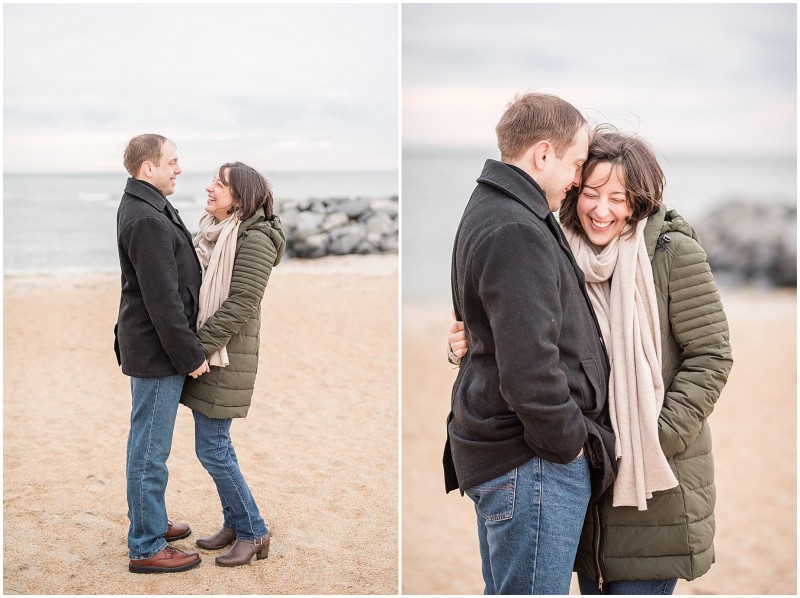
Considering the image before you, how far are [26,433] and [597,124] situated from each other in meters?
4.62

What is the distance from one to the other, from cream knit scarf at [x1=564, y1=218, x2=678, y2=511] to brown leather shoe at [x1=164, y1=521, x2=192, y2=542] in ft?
6.37

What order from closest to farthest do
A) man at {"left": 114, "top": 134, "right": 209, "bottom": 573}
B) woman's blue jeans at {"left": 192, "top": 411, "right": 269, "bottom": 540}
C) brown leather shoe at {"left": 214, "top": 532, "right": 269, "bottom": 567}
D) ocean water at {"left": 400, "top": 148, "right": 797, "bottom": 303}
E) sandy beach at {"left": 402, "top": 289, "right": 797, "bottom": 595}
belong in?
man at {"left": 114, "top": 134, "right": 209, "bottom": 573} → woman's blue jeans at {"left": 192, "top": 411, "right": 269, "bottom": 540} → brown leather shoe at {"left": 214, "top": 532, "right": 269, "bottom": 567} → sandy beach at {"left": 402, "top": 289, "right": 797, "bottom": 595} → ocean water at {"left": 400, "top": 148, "right": 797, "bottom": 303}

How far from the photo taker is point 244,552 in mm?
3027

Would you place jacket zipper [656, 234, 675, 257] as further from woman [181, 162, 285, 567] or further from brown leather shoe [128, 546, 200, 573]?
brown leather shoe [128, 546, 200, 573]

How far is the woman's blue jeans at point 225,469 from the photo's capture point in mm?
2850

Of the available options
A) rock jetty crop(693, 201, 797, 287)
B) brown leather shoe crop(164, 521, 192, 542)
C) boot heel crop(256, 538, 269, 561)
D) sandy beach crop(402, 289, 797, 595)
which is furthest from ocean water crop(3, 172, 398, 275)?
boot heel crop(256, 538, 269, 561)

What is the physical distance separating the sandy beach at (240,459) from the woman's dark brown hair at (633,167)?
1853mm

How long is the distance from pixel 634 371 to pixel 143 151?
173 cm

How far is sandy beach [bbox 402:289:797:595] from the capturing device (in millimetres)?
5143

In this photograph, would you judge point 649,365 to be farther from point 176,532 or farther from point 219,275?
point 176,532

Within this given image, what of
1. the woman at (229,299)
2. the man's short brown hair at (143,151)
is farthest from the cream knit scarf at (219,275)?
the man's short brown hair at (143,151)

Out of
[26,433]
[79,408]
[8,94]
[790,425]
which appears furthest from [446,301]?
[8,94]

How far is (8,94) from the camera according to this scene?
48.6 feet

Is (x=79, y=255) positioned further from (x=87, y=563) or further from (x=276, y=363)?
(x=87, y=563)
